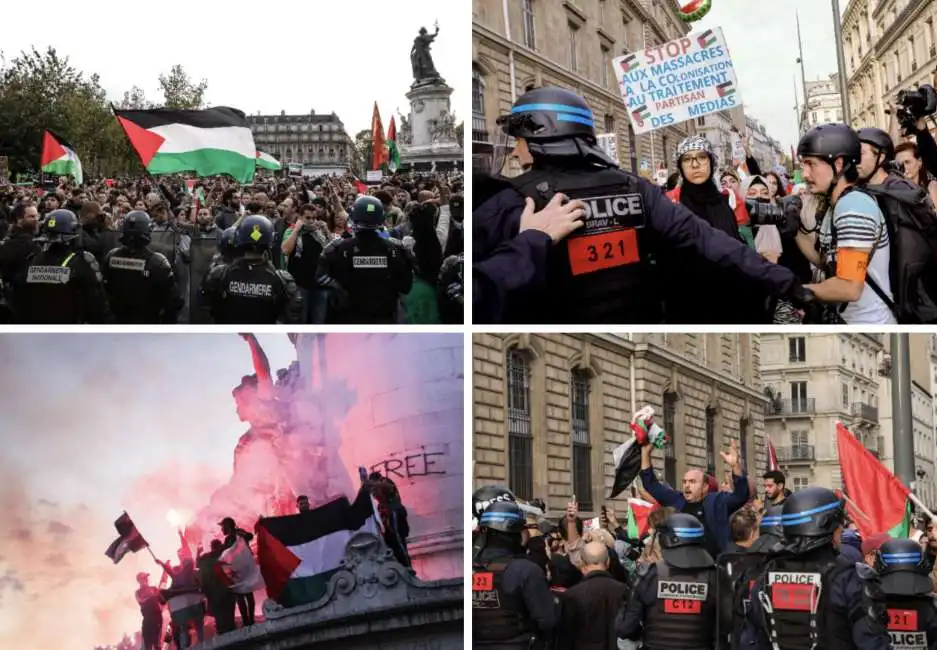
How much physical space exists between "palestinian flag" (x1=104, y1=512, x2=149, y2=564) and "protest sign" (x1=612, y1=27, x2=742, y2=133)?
3177 mm

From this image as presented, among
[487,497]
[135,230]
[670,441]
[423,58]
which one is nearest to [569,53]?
[423,58]

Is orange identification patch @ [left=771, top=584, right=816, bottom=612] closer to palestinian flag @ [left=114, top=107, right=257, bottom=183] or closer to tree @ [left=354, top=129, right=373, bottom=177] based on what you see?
tree @ [left=354, top=129, right=373, bottom=177]

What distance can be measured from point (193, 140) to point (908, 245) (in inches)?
142

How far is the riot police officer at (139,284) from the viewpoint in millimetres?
6191

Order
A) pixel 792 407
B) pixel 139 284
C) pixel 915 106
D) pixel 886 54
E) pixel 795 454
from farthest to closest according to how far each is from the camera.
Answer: pixel 139 284 < pixel 792 407 < pixel 795 454 < pixel 886 54 < pixel 915 106

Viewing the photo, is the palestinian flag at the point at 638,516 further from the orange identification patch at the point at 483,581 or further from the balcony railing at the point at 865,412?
the balcony railing at the point at 865,412

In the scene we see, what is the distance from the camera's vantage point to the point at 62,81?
252 inches

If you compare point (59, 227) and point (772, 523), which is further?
point (59, 227)

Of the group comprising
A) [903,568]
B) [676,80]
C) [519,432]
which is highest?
[676,80]

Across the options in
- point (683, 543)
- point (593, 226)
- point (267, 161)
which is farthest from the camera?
point (267, 161)

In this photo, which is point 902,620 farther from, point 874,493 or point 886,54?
point 886,54

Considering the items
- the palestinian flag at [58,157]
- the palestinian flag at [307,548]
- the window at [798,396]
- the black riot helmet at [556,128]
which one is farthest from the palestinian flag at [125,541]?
the window at [798,396]

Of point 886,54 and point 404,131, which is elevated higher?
point 886,54

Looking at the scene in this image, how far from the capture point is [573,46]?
570 centimetres
